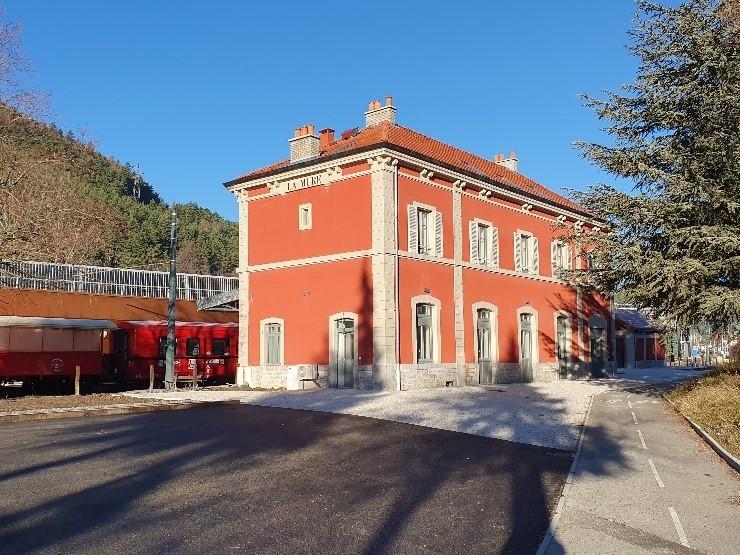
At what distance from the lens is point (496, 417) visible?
15820 millimetres

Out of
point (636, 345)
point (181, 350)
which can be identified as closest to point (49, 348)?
point (181, 350)

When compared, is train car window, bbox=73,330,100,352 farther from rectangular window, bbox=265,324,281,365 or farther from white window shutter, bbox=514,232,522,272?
white window shutter, bbox=514,232,522,272

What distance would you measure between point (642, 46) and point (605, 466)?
43.1ft

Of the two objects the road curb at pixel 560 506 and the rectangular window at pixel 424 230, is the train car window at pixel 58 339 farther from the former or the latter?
the road curb at pixel 560 506

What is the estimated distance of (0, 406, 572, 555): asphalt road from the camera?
20.0 ft

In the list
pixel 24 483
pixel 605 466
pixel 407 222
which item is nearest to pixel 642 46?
pixel 407 222

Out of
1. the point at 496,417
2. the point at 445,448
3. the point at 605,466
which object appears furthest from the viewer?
the point at 496,417

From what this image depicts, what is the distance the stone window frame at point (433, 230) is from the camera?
76.3 ft

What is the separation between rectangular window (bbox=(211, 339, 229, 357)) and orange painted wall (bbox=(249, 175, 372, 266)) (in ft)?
14.1

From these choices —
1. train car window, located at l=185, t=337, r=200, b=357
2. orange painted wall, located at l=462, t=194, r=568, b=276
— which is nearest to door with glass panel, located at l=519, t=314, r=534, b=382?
orange painted wall, located at l=462, t=194, r=568, b=276

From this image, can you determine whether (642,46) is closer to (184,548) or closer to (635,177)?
(635,177)

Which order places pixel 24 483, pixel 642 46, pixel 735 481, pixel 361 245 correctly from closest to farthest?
pixel 24 483 → pixel 735 481 → pixel 642 46 → pixel 361 245

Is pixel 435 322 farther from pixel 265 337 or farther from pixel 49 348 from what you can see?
pixel 49 348

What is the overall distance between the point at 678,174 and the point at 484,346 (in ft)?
35.4
